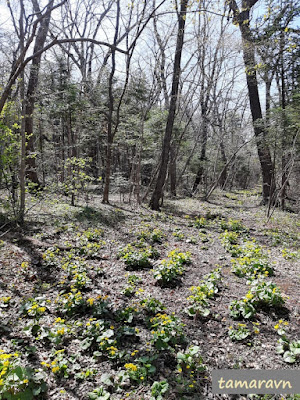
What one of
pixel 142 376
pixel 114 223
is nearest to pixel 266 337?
pixel 142 376

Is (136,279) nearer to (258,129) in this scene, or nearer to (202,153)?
(258,129)

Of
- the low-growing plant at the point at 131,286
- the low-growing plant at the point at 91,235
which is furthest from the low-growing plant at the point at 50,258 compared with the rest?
the low-growing plant at the point at 131,286

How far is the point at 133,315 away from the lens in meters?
3.66

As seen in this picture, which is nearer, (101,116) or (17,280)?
(17,280)

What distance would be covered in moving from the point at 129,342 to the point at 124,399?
2.68 feet

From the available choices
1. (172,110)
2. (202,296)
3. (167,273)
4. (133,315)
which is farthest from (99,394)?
(172,110)

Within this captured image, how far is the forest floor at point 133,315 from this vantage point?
2.60m

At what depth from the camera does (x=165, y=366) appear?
2.83 m

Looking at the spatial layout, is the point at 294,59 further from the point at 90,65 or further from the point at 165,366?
the point at 90,65

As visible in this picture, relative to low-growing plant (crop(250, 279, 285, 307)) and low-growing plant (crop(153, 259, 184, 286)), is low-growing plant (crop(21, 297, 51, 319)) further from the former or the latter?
low-growing plant (crop(250, 279, 285, 307))

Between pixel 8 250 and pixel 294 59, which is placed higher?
pixel 294 59

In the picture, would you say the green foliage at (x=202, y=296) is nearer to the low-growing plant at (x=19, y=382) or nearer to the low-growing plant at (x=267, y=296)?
the low-growing plant at (x=267, y=296)

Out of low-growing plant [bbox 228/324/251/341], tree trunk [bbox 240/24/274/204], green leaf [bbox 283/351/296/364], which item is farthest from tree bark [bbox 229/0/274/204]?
green leaf [bbox 283/351/296/364]

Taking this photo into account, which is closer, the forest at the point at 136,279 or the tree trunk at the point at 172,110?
the forest at the point at 136,279
